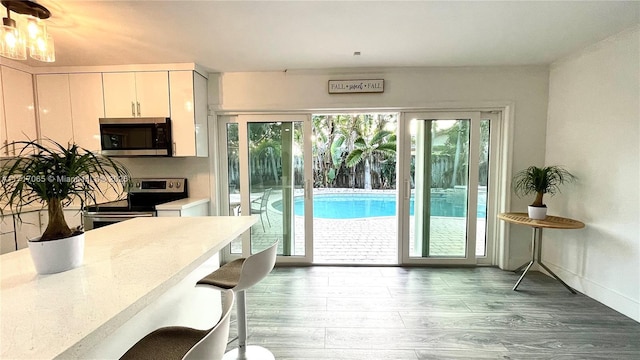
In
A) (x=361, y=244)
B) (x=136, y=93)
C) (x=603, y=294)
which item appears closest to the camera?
(x=603, y=294)

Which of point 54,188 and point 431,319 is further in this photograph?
point 431,319

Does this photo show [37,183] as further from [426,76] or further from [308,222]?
[426,76]

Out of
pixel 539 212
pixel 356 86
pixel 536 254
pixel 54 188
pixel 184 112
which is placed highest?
pixel 356 86

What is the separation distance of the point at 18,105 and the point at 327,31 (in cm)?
342

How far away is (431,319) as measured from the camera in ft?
7.64

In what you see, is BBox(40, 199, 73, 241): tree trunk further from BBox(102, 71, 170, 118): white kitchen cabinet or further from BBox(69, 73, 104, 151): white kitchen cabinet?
BBox(69, 73, 104, 151): white kitchen cabinet

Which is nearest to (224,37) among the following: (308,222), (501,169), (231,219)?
(231,219)

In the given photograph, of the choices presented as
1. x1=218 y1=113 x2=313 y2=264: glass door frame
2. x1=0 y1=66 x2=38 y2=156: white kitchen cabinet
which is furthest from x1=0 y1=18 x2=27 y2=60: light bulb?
x1=218 y1=113 x2=313 y2=264: glass door frame

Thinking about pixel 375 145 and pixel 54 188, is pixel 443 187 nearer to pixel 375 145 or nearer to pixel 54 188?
pixel 54 188

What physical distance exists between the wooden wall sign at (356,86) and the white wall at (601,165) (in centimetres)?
199

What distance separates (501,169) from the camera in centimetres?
336

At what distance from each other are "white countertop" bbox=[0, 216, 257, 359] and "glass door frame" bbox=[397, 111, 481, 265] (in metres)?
2.45

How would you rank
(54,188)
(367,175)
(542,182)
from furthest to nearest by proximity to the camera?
(367,175)
(542,182)
(54,188)

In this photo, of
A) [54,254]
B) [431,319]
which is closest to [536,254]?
[431,319]
